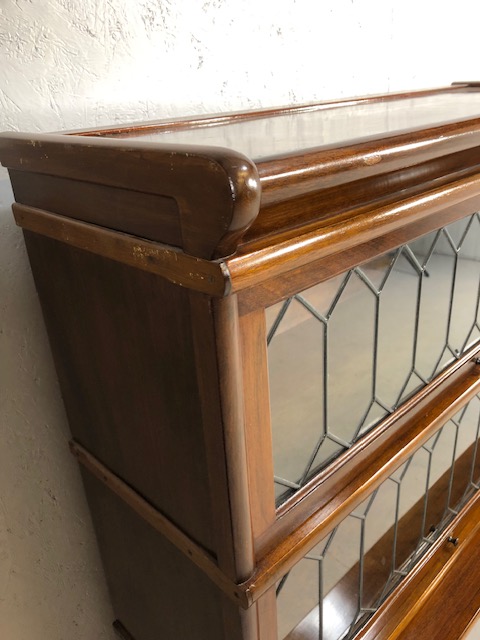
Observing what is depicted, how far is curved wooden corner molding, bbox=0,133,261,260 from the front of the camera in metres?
0.33

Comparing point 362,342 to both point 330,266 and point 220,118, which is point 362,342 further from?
point 220,118

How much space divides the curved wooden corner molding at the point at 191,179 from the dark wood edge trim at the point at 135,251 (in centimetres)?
1

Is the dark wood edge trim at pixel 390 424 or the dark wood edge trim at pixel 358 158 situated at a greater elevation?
the dark wood edge trim at pixel 358 158

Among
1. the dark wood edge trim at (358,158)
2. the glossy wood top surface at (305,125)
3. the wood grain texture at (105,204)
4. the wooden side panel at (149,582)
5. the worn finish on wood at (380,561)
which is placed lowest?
the worn finish on wood at (380,561)

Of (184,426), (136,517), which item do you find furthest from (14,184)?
(136,517)

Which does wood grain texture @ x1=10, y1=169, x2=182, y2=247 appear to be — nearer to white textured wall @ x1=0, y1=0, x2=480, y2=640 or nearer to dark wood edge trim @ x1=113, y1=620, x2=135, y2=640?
white textured wall @ x1=0, y1=0, x2=480, y2=640

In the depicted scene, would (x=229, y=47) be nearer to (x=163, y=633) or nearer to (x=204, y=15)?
(x=204, y=15)

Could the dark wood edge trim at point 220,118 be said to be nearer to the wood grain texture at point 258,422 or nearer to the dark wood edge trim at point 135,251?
the dark wood edge trim at point 135,251

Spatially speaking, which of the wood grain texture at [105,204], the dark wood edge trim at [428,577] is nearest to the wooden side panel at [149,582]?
the dark wood edge trim at [428,577]

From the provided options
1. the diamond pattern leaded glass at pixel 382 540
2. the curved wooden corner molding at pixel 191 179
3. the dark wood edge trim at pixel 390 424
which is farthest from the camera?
the diamond pattern leaded glass at pixel 382 540

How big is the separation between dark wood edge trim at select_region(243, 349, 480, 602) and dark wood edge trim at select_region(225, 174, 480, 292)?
0.28 metres

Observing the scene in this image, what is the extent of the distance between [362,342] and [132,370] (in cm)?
26

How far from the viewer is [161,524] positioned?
62cm

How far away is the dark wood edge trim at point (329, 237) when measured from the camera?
386 mm
